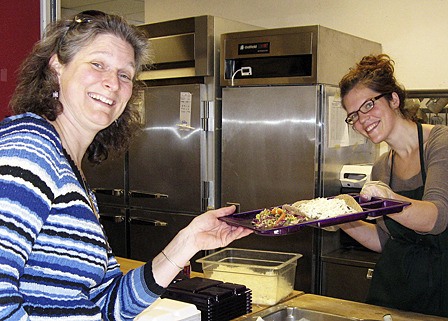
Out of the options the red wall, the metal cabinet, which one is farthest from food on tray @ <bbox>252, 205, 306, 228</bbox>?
the metal cabinet

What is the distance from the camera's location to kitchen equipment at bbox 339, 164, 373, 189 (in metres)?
3.72

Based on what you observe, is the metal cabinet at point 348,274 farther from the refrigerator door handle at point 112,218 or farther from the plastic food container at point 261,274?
the refrigerator door handle at point 112,218

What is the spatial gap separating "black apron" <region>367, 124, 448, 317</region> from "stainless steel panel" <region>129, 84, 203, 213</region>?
174cm

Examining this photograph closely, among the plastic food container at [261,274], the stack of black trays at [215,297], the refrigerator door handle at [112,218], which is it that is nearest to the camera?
the stack of black trays at [215,297]

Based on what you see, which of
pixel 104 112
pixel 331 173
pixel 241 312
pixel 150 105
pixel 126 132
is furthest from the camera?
pixel 150 105

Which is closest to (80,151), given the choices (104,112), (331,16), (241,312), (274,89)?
(104,112)

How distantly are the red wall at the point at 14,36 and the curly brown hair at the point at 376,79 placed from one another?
144 cm

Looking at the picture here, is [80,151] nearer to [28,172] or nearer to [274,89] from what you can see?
[28,172]

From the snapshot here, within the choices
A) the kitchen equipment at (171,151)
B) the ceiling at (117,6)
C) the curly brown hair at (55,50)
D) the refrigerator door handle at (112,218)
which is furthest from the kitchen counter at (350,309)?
the ceiling at (117,6)

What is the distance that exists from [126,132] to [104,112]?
0.43 meters

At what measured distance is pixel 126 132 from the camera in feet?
6.34

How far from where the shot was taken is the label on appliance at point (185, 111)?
402cm

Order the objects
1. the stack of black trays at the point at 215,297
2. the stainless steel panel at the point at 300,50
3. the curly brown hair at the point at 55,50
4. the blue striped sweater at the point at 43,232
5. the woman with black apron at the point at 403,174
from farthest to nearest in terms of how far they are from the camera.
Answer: the stainless steel panel at the point at 300,50, the woman with black apron at the point at 403,174, the stack of black trays at the point at 215,297, the curly brown hair at the point at 55,50, the blue striped sweater at the point at 43,232

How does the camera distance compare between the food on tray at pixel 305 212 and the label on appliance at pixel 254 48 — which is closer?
the food on tray at pixel 305 212
